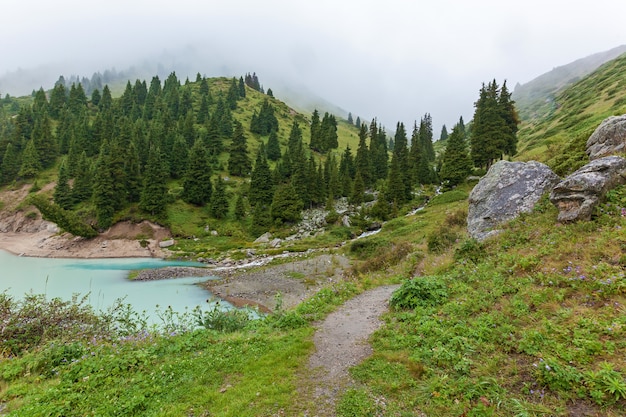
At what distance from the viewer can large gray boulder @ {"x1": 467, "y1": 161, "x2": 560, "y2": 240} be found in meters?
15.9

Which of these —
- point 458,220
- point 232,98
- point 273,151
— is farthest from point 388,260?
point 232,98

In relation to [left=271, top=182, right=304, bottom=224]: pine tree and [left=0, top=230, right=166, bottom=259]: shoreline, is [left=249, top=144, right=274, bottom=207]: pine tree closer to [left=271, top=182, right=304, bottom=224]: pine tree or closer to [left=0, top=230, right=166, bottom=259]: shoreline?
[left=271, top=182, right=304, bottom=224]: pine tree

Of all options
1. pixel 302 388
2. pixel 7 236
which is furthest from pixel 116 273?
pixel 7 236

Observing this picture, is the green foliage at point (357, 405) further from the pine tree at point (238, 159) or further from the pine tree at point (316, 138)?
the pine tree at point (316, 138)

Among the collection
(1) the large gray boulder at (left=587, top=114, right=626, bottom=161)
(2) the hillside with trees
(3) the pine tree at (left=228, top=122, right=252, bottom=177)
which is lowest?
(2) the hillside with trees

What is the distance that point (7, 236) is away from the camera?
64125mm

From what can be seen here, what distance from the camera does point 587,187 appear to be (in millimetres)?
11422

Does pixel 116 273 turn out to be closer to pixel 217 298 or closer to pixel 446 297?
pixel 217 298

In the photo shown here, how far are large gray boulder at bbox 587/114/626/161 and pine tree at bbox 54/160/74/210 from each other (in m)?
87.6

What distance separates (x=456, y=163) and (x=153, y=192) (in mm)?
60713

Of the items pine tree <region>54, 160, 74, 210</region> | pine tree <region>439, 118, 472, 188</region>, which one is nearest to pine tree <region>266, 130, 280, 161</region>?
pine tree <region>54, 160, 74, 210</region>

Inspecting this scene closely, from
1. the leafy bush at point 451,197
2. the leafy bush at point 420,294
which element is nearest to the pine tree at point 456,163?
the leafy bush at point 451,197

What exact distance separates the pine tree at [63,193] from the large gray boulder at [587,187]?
86.0 m

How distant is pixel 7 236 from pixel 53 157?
109 feet
